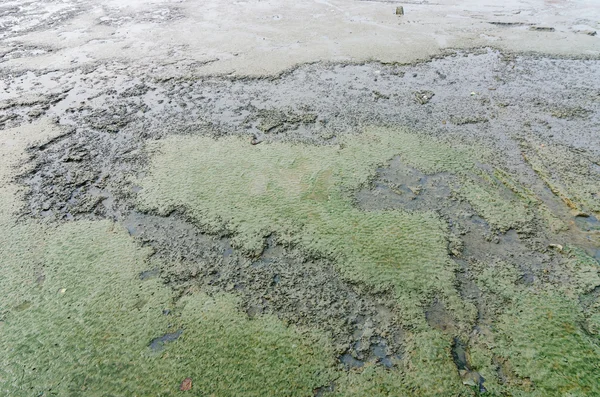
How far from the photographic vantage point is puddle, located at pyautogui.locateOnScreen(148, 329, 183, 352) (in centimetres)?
165

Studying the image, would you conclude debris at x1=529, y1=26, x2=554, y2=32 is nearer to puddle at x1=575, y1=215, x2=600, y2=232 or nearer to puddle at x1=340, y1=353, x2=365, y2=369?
puddle at x1=575, y1=215, x2=600, y2=232

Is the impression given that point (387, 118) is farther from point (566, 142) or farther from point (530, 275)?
point (530, 275)

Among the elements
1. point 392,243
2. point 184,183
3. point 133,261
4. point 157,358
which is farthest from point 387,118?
point 157,358

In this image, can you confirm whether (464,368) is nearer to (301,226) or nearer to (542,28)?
(301,226)

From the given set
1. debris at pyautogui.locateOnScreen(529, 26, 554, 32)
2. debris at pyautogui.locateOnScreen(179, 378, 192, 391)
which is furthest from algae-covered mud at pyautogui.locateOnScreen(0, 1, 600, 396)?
debris at pyautogui.locateOnScreen(529, 26, 554, 32)

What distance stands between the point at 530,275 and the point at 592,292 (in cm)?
27

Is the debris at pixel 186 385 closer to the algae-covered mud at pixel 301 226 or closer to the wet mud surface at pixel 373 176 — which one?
the algae-covered mud at pixel 301 226

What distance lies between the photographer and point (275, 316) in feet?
5.81

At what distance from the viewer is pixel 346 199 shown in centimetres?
244

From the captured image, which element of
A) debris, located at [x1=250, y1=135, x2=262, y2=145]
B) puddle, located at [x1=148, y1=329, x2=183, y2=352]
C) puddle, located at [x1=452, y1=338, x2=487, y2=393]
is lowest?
puddle, located at [x1=452, y1=338, x2=487, y2=393]

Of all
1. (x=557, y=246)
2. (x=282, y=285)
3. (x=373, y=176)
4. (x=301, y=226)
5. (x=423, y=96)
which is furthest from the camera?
(x=423, y=96)

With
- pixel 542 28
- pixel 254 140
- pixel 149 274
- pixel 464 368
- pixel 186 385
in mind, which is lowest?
pixel 464 368

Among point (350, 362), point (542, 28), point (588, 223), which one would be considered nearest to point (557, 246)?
point (588, 223)

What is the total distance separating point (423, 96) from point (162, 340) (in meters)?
3.07
